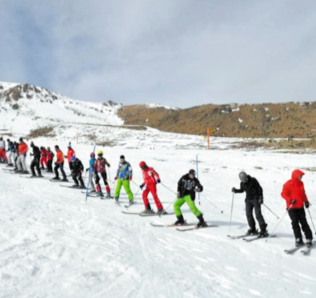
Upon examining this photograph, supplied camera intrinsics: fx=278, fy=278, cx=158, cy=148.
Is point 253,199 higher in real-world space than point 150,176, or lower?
lower

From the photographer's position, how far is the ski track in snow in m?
4.70

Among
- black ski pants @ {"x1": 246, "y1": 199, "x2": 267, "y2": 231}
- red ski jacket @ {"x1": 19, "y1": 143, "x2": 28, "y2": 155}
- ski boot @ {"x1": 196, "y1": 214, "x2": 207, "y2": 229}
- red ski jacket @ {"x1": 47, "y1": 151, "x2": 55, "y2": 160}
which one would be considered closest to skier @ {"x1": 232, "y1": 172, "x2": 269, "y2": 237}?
black ski pants @ {"x1": 246, "y1": 199, "x2": 267, "y2": 231}

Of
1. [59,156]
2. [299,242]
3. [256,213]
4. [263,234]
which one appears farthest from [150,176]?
[59,156]

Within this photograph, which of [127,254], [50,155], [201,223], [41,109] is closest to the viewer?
[127,254]

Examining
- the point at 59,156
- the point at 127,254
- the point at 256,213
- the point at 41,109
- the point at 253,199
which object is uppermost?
the point at 41,109

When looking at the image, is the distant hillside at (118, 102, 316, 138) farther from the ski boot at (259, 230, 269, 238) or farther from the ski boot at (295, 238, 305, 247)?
the ski boot at (295, 238, 305, 247)

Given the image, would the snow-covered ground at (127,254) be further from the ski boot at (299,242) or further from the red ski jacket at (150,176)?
the red ski jacket at (150,176)

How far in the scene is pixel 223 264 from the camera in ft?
20.4

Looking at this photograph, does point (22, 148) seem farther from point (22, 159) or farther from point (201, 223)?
point (201, 223)

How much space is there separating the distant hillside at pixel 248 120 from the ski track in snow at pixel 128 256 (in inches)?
2031

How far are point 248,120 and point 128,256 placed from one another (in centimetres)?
6491

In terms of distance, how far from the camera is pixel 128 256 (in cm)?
610

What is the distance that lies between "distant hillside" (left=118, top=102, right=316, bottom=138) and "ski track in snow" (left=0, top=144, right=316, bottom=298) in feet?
169

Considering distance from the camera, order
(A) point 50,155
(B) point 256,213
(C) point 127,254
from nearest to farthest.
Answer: (C) point 127,254 → (B) point 256,213 → (A) point 50,155
